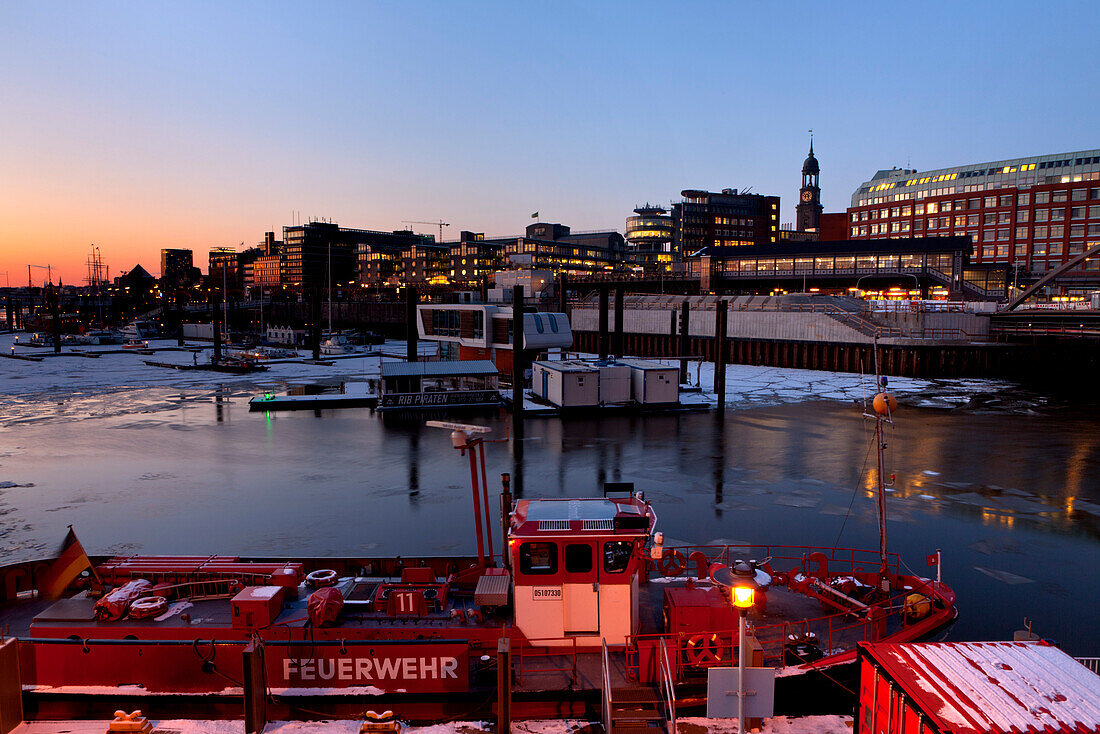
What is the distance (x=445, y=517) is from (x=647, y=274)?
118874 millimetres

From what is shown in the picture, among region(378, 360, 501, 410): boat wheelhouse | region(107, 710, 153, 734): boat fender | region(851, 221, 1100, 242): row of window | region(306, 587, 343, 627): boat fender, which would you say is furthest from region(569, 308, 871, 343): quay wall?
region(107, 710, 153, 734): boat fender

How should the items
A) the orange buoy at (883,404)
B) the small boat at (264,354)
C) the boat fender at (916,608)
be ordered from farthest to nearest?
the small boat at (264,354) → the orange buoy at (883,404) → the boat fender at (916,608)

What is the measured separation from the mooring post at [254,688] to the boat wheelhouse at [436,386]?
39.2 meters

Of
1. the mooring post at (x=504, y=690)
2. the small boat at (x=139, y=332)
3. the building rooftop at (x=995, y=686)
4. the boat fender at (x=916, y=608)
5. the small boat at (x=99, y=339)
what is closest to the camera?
the building rooftop at (x=995, y=686)

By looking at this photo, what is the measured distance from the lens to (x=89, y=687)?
12.8 metres

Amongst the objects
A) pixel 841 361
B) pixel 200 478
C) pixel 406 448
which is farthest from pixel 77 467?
pixel 841 361

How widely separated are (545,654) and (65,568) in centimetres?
1155

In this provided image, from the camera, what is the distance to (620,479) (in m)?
31.1

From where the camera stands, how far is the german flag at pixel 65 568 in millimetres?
15164

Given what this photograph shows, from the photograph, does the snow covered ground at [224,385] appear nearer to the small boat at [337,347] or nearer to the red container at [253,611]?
the small boat at [337,347]

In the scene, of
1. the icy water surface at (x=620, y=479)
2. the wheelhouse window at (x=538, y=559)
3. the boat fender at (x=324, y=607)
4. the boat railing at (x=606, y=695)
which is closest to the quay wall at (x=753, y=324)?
the icy water surface at (x=620, y=479)

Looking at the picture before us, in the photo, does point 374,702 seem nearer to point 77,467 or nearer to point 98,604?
point 98,604

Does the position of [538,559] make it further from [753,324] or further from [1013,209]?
[1013,209]

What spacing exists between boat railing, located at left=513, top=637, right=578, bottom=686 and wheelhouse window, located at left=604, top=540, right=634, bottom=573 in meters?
1.72
